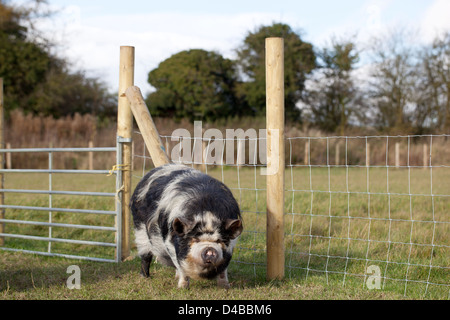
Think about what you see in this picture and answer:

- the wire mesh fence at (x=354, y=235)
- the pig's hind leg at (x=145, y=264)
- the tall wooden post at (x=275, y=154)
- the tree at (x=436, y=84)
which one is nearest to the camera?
the tall wooden post at (x=275, y=154)

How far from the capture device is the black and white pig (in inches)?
151

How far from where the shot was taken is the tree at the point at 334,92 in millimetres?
29188

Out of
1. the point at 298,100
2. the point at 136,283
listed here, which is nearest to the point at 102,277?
the point at 136,283

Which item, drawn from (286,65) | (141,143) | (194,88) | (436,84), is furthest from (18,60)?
(436,84)

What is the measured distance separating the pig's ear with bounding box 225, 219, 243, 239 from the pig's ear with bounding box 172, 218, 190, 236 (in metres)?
0.32

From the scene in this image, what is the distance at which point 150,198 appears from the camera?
4566 mm

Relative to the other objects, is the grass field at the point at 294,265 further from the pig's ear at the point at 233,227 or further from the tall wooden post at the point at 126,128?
the pig's ear at the point at 233,227

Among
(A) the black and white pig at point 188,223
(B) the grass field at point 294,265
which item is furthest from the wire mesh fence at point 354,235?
(A) the black and white pig at point 188,223

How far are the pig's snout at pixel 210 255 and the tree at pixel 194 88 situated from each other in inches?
952

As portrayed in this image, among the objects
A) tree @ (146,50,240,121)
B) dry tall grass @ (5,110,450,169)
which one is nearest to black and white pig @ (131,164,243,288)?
dry tall grass @ (5,110,450,169)

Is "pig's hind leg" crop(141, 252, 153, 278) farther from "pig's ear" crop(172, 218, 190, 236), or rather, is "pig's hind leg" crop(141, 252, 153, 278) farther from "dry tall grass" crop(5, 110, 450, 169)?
"dry tall grass" crop(5, 110, 450, 169)

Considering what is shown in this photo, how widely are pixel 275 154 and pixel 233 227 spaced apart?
3.10 ft

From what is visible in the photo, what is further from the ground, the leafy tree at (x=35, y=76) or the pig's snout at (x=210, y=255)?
the leafy tree at (x=35, y=76)

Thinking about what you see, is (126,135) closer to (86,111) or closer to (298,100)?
(298,100)
